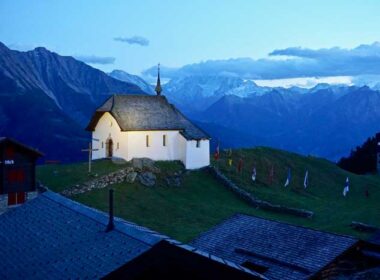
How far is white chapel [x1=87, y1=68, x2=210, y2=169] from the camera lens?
2250 inches

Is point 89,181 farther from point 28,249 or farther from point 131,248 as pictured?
point 131,248

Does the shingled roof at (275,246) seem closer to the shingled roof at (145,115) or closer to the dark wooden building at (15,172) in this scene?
the dark wooden building at (15,172)

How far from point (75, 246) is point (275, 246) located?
9277mm

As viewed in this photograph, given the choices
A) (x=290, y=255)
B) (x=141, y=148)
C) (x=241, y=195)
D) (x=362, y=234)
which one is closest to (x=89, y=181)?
(x=141, y=148)

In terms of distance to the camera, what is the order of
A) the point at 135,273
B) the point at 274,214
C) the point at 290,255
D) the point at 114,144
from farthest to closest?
the point at 114,144, the point at 274,214, the point at 290,255, the point at 135,273

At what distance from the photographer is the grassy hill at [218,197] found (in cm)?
4366

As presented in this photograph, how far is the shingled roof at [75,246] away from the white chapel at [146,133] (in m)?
35.5

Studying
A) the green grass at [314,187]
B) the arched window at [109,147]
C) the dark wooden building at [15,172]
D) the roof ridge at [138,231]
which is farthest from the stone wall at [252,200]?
the roof ridge at [138,231]

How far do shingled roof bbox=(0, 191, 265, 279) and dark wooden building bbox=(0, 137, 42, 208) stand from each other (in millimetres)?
22201

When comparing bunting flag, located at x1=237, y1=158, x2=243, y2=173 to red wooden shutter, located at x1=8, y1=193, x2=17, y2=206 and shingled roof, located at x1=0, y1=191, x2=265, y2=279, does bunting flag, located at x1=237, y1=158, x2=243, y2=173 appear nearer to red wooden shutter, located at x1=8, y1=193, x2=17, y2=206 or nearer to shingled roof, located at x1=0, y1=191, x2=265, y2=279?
red wooden shutter, located at x1=8, y1=193, x2=17, y2=206

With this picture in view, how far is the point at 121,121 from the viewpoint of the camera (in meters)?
57.3

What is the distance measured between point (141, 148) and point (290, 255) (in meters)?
37.3

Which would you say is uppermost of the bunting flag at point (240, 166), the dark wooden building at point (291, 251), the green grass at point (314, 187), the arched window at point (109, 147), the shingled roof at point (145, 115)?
the shingled roof at point (145, 115)

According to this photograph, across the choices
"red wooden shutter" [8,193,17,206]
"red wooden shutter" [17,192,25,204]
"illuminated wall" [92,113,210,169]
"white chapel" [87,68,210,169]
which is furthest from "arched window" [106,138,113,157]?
"red wooden shutter" [8,193,17,206]
